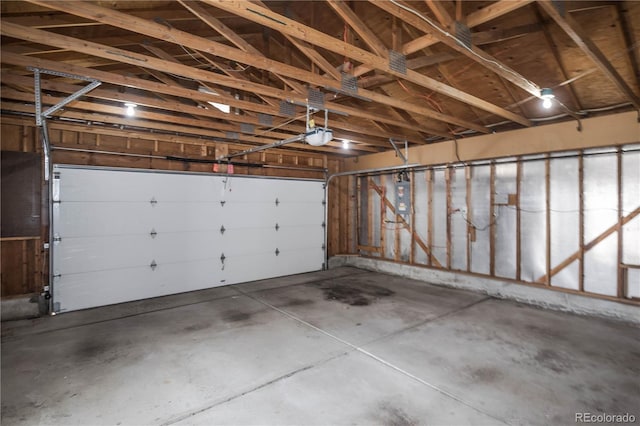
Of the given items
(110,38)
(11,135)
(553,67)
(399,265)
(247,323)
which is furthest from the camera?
(399,265)

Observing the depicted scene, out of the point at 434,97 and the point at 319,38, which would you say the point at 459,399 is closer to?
the point at 319,38

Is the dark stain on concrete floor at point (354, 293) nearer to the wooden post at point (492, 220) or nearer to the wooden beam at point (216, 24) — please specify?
the wooden post at point (492, 220)

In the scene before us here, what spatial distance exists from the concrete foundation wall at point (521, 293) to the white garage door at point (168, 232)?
225cm

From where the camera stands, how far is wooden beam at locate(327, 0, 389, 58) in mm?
2104

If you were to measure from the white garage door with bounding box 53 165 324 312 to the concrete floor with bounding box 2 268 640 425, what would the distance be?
0.58 meters

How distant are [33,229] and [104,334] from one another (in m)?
2.11

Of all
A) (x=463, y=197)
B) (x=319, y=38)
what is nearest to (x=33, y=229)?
(x=319, y=38)

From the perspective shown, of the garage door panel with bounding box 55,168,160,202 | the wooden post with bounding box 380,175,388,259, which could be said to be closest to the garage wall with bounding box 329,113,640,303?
the wooden post with bounding box 380,175,388,259

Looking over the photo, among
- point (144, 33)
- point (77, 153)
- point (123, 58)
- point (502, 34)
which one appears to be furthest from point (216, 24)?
point (77, 153)

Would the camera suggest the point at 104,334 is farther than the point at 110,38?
Yes

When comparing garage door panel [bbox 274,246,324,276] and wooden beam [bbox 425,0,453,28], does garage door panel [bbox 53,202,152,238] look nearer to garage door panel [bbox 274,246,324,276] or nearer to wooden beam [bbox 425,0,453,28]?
garage door panel [bbox 274,246,324,276]

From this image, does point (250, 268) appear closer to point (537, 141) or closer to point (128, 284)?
point (128, 284)

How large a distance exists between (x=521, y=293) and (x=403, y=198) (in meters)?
2.78

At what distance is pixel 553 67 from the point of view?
Answer: 353cm
